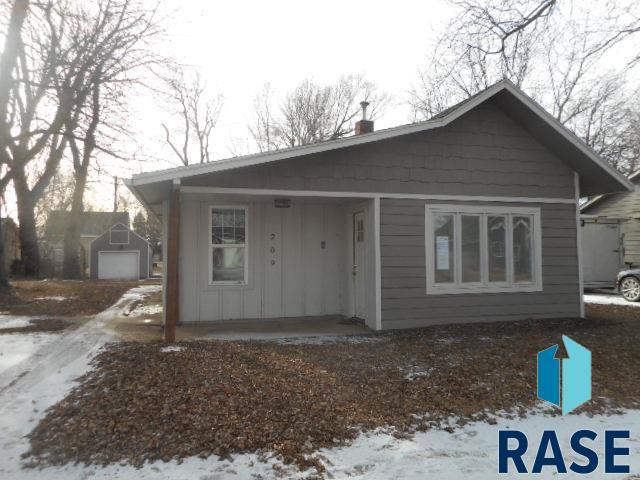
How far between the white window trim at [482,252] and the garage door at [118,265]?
970 inches

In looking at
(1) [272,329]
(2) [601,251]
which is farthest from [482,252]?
(2) [601,251]

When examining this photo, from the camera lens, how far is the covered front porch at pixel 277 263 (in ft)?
27.8

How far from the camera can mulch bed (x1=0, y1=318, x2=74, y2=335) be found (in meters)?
8.32

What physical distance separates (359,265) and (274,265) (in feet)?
5.58

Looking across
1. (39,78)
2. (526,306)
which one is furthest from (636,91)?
(39,78)

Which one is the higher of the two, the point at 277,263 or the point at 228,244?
the point at 228,244

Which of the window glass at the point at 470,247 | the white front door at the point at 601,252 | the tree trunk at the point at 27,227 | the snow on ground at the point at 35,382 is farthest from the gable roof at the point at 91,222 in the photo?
the window glass at the point at 470,247

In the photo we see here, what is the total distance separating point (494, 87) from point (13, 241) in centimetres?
2822

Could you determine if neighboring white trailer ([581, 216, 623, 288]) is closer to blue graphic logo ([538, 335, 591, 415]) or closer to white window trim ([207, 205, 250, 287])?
blue graphic logo ([538, 335, 591, 415])

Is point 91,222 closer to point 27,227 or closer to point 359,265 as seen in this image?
point 27,227

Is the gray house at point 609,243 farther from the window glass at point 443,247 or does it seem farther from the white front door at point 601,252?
the window glass at point 443,247

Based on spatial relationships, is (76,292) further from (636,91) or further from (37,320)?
(636,91)

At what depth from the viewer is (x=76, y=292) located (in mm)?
14867

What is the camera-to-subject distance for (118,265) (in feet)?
93.7
